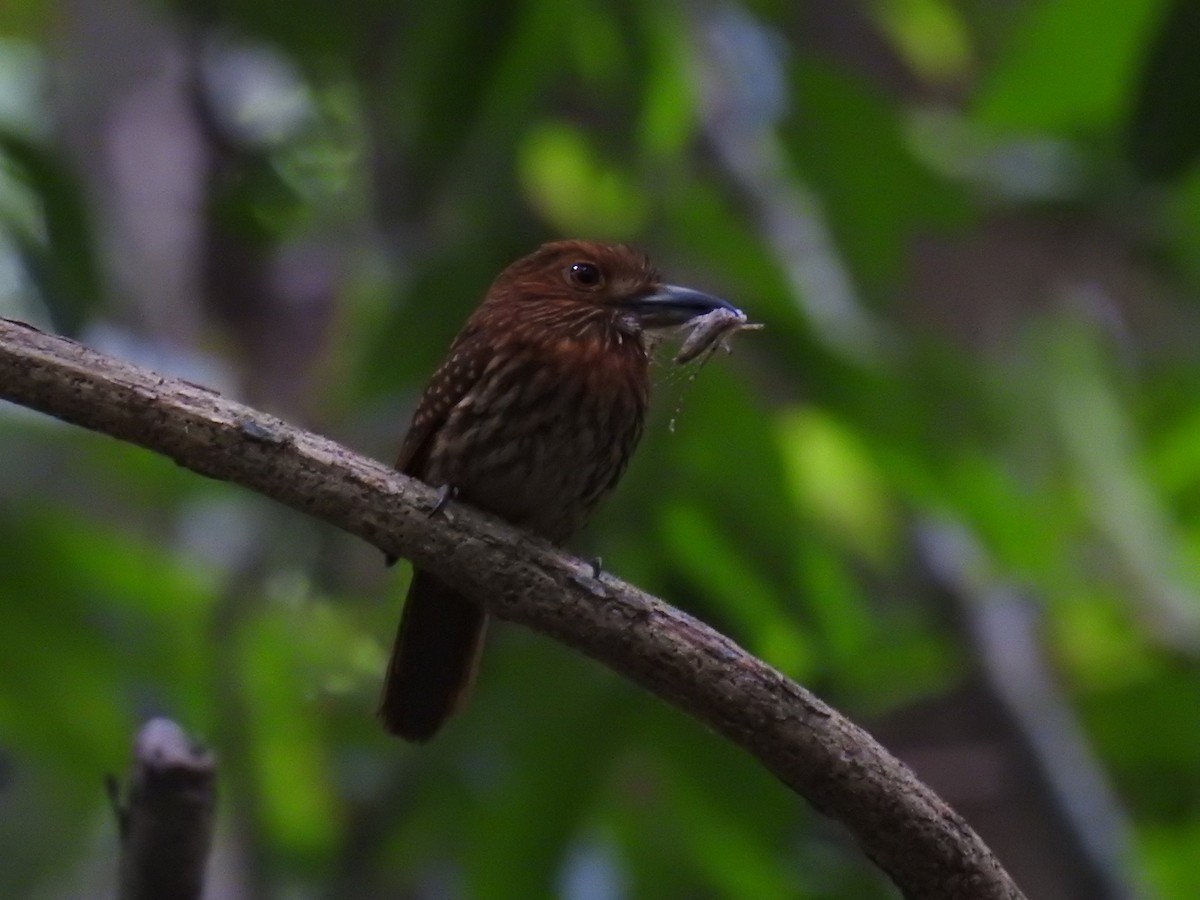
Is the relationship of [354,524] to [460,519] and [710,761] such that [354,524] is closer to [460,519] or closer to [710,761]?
[460,519]

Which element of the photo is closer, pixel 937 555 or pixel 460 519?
pixel 460 519

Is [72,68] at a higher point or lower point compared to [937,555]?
higher

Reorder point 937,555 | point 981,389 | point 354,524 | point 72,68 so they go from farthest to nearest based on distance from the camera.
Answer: point 72,68 → point 937,555 → point 981,389 → point 354,524

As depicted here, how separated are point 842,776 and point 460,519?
517 mm

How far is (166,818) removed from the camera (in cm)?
239

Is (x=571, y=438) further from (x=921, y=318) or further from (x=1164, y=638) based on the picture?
(x=921, y=318)

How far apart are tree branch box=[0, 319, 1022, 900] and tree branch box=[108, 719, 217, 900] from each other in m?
0.42

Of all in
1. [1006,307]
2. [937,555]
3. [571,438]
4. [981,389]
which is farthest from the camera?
[1006,307]

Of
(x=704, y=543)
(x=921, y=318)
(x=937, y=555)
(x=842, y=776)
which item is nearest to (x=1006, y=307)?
(x=921, y=318)

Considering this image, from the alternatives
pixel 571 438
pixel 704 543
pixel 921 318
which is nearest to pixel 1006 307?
pixel 921 318

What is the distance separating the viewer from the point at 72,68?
14.8ft

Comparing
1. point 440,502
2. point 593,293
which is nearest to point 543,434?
point 593,293

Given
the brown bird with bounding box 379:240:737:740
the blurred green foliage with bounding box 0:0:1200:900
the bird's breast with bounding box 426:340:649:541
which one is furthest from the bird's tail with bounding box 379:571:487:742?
the blurred green foliage with bounding box 0:0:1200:900

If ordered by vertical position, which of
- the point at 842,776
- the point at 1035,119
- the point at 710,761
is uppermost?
the point at 1035,119
